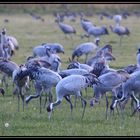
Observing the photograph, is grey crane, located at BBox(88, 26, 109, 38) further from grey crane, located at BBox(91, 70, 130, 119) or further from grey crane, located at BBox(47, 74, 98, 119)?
grey crane, located at BBox(47, 74, 98, 119)

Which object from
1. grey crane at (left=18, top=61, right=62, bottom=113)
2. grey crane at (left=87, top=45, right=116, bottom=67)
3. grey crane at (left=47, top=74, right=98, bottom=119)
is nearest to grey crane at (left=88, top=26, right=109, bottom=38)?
grey crane at (left=87, top=45, right=116, bottom=67)

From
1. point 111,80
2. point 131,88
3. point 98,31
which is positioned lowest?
point 131,88

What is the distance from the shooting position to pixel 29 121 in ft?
36.0

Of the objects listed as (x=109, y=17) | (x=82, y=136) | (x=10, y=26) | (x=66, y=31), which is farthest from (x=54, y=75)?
(x=109, y=17)

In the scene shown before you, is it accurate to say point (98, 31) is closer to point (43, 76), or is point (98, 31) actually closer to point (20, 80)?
point (20, 80)

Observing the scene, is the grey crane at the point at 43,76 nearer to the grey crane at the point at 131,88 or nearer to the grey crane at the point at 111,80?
the grey crane at the point at 111,80

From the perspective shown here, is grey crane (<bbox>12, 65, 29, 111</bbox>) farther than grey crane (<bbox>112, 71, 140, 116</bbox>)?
Yes

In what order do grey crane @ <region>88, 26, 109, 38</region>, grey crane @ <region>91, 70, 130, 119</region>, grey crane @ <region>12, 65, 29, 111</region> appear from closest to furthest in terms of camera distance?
grey crane @ <region>91, 70, 130, 119</region> → grey crane @ <region>12, 65, 29, 111</region> → grey crane @ <region>88, 26, 109, 38</region>

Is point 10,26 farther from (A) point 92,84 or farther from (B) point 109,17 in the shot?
(A) point 92,84

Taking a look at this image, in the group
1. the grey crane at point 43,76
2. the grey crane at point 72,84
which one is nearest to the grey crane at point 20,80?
the grey crane at point 43,76

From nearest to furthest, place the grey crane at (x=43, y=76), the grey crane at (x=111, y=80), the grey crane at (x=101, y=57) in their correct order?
the grey crane at (x=111, y=80), the grey crane at (x=43, y=76), the grey crane at (x=101, y=57)

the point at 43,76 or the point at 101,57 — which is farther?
the point at 101,57

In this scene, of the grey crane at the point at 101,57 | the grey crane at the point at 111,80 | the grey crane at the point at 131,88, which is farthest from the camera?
the grey crane at the point at 101,57

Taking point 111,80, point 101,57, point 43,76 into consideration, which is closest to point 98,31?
point 101,57
